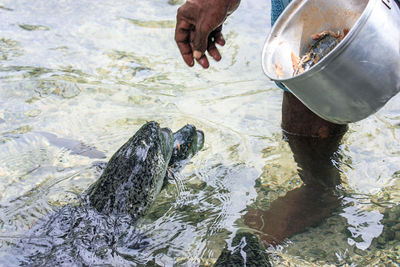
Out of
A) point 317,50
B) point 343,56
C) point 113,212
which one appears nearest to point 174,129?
point 113,212

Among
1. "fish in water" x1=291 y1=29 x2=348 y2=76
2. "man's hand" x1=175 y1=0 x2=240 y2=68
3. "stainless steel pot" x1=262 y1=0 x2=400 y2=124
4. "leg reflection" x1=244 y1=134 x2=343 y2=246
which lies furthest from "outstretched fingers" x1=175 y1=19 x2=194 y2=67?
"leg reflection" x1=244 y1=134 x2=343 y2=246

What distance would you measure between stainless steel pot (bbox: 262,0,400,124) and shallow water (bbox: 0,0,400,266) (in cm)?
110

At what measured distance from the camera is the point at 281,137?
13.8 ft

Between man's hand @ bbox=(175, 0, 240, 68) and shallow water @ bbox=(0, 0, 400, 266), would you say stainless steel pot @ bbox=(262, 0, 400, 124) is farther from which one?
shallow water @ bbox=(0, 0, 400, 266)

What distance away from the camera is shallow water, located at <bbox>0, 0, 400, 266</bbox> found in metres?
3.26

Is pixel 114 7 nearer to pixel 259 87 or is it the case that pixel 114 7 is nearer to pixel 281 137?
pixel 259 87

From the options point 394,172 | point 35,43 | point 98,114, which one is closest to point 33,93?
point 98,114

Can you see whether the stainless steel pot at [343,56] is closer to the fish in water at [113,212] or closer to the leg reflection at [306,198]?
the leg reflection at [306,198]

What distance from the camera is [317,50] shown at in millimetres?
2801

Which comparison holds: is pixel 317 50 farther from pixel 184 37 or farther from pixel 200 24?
pixel 184 37

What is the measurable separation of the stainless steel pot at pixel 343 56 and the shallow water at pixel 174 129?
1.10 meters

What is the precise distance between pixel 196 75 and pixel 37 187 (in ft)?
7.16

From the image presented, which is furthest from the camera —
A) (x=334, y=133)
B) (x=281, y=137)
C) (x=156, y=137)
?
(x=281, y=137)

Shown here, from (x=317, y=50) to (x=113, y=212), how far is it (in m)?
1.72
